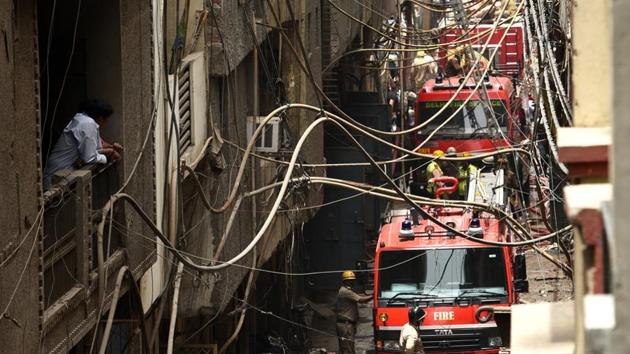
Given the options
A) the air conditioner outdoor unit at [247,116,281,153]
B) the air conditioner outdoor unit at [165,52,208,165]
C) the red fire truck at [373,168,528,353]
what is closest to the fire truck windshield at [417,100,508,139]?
the red fire truck at [373,168,528,353]

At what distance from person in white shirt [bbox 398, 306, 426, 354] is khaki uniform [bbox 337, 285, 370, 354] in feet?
6.35

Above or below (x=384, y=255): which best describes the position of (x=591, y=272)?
above

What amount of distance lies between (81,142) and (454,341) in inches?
371

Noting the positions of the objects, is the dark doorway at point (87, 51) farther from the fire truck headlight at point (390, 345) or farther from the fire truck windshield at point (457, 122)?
the fire truck windshield at point (457, 122)

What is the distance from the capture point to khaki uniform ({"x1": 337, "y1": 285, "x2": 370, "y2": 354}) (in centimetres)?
2181

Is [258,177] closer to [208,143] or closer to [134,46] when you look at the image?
[208,143]

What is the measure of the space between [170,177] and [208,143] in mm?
1287

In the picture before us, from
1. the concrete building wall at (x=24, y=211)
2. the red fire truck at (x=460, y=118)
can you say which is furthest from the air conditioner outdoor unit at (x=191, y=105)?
the red fire truck at (x=460, y=118)

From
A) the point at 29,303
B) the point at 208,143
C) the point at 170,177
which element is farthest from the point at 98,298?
the point at 208,143

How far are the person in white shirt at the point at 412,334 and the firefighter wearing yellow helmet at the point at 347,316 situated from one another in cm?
193

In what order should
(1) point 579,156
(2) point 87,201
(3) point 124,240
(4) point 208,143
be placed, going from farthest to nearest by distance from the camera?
(4) point 208,143
(3) point 124,240
(2) point 87,201
(1) point 579,156

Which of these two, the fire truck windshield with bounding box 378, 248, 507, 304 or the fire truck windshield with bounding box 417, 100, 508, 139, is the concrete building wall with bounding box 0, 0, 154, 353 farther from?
the fire truck windshield with bounding box 417, 100, 508, 139

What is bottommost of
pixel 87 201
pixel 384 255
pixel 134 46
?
pixel 384 255

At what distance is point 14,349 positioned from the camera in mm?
9133
